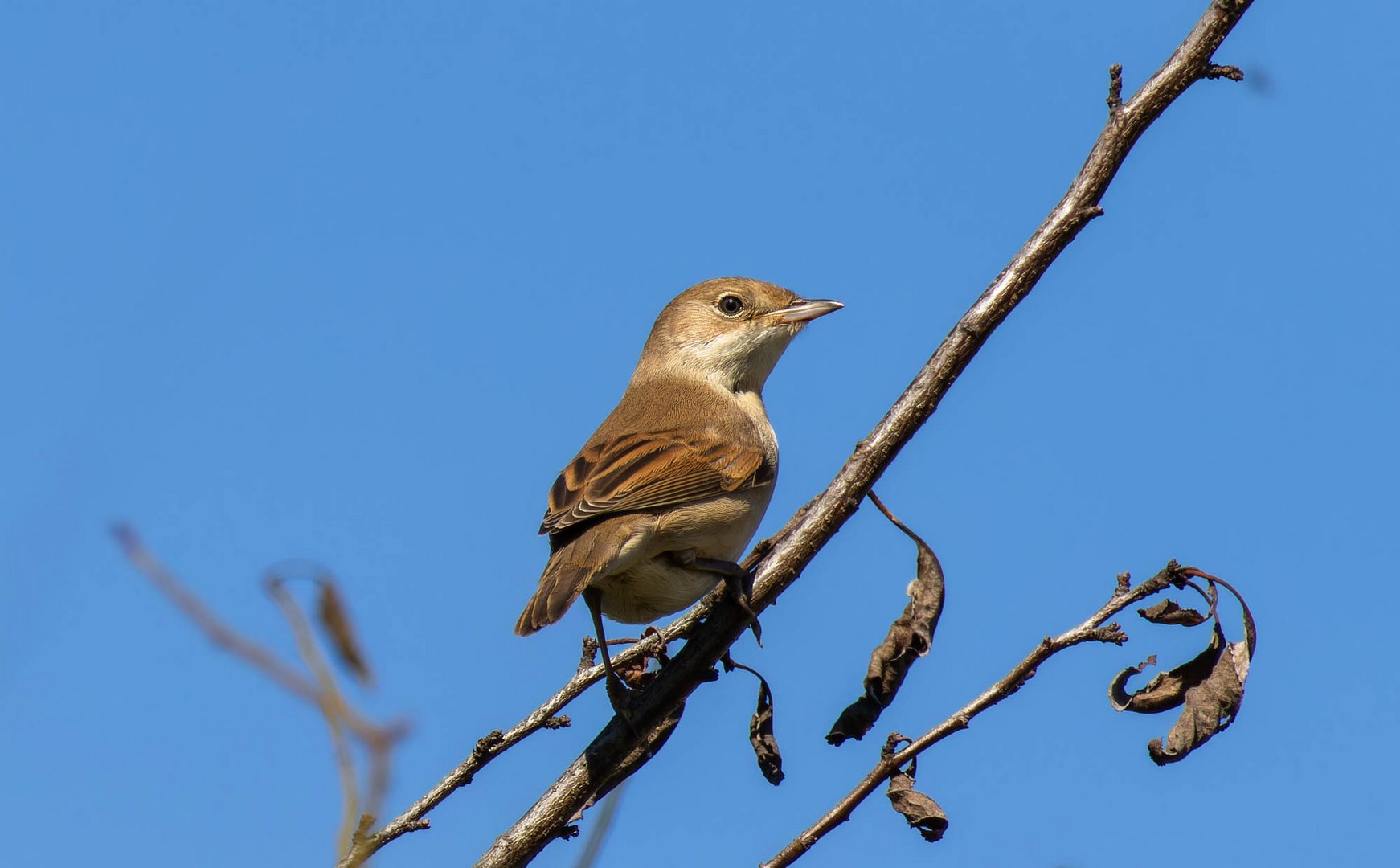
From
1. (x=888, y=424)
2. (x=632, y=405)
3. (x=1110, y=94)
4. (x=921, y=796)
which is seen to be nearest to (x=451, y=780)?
(x=921, y=796)

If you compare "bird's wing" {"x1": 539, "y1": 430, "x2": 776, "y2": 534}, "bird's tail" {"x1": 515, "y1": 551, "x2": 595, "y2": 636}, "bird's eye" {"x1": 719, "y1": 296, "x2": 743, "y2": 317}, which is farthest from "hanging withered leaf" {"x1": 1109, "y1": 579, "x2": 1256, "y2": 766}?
"bird's eye" {"x1": 719, "y1": 296, "x2": 743, "y2": 317}

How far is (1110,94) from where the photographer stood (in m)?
3.31

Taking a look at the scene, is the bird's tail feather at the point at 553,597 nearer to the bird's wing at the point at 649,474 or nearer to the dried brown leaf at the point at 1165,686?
the bird's wing at the point at 649,474

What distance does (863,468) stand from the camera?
11.3 feet

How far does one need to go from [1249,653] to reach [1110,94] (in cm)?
139

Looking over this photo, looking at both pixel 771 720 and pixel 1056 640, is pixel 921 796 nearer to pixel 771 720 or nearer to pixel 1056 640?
pixel 1056 640

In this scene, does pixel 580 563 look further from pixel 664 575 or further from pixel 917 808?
pixel 917 808

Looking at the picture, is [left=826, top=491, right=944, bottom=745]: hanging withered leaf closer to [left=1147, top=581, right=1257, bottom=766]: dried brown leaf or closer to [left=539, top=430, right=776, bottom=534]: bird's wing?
[left=1147, top=581, right=1257, bottom=766]: dried brown leaf

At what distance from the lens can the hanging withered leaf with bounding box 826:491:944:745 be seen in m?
3.69

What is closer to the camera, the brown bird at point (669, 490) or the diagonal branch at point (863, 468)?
the diagonal branch at point (863, 468)

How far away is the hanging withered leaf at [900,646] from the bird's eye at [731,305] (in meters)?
3.50

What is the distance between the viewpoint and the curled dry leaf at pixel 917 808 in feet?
10.6

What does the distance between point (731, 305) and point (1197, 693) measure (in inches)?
167

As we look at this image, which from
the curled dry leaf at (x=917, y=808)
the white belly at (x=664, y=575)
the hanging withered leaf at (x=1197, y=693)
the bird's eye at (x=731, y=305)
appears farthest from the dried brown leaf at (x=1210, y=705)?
the bird's eye at (x=731, y=305)
